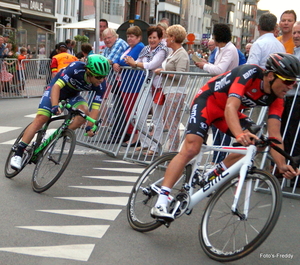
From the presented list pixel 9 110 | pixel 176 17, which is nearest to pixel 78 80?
pixel 9 110

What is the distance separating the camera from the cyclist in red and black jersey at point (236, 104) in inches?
178

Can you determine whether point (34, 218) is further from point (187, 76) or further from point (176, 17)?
point (176, 17)

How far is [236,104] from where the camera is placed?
463cm

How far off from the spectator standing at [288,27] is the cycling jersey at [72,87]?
8.82 ft

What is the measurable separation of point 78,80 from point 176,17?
3043 inches

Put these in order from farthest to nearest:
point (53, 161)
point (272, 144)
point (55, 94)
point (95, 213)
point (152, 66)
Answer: point (152, 66) < point (55, 94) < point (53, 161) < point (95, 213) < point (272, 144)

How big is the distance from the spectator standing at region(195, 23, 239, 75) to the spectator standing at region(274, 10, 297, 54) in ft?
2.30

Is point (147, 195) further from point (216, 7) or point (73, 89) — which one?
point (216, 7)

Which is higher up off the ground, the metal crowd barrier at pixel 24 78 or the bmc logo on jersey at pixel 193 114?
the bmc logo on jersey at pixel 193 114

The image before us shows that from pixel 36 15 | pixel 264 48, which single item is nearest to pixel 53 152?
pixel 264 48

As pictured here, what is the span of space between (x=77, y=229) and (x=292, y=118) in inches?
136

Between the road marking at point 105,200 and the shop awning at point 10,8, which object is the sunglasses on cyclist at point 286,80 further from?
the shop awning at point 10,8

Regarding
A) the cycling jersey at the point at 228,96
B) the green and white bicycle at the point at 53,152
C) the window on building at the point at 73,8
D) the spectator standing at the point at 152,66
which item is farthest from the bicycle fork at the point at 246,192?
the window on building at the point at 73,8

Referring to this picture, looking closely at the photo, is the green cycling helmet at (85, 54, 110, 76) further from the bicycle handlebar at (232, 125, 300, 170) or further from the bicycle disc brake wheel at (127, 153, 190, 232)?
the bicycle handlebar at (232, 125, 300, 170)
